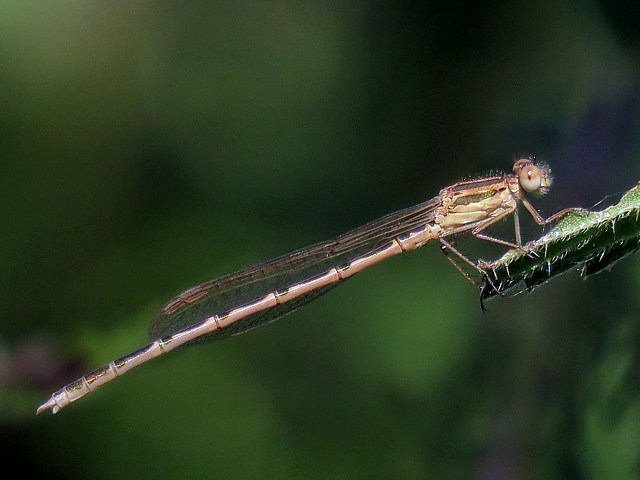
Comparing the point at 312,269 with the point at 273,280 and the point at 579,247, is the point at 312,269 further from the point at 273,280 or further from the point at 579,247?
the point at 579,247

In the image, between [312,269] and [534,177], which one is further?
[312,269]

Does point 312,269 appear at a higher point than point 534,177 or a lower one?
higher

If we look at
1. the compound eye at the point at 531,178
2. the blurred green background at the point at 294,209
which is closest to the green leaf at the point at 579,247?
the blurred green background at the point at 294,209

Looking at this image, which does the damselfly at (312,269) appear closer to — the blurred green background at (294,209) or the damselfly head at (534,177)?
the damselfly head at (534,177)

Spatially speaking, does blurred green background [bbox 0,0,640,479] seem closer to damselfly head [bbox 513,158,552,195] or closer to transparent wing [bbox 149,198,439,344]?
transparent wing [bbox 149,198,439,344]

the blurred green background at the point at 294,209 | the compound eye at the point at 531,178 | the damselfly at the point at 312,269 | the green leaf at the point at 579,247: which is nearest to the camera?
the green leaf at the point at 579,247

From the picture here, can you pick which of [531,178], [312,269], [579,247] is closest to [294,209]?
[312,269]
